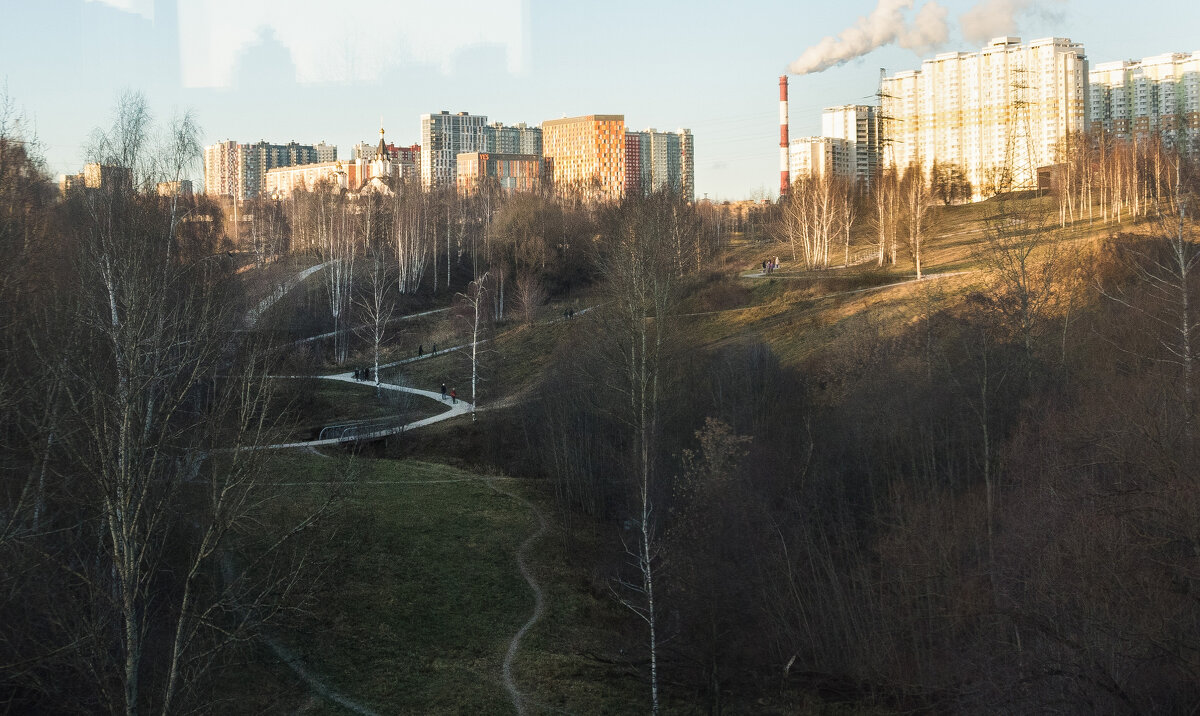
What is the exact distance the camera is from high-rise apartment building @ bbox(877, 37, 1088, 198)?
67.4m

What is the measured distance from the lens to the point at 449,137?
13512cm

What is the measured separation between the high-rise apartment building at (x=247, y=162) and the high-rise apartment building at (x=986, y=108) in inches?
2443

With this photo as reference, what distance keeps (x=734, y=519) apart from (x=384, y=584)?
651cm

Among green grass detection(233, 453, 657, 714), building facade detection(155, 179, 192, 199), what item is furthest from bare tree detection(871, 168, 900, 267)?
building facade detection(155, 179, 192, 199)

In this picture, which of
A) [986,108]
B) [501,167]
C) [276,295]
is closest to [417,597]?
[276,295]

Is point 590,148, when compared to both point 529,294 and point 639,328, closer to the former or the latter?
point 529,294

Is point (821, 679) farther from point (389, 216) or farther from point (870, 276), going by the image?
point (389, 216)

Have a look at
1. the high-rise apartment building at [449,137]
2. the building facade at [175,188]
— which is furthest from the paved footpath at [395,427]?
the high-rise apartment building at [449,137]

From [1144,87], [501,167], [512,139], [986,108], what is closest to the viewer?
[986,108]

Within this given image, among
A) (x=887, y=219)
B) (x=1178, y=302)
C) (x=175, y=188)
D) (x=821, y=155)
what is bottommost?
(x=1178, y=302)

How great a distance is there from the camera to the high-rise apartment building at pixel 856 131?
91.8 meters

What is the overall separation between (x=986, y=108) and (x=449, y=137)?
82.6 metres

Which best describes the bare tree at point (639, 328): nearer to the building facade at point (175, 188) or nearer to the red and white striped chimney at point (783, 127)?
the building facade at point (175, 188)

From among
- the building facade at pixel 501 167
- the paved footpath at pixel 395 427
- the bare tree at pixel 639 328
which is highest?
the building facade at pixel 501 167
